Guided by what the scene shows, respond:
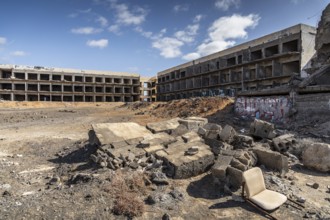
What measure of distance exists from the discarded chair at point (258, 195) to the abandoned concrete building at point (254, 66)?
11.1 meters

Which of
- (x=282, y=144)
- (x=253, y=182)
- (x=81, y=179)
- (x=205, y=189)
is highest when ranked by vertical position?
(x=282, y=144)

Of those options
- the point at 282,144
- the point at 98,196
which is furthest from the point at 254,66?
the point at 98,196

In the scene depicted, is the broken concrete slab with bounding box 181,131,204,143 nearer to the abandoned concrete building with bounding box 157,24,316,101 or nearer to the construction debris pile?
the construction debris pile

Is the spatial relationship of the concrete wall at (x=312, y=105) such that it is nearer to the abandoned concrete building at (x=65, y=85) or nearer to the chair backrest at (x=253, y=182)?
the chair backrest at (x=253, y=182)

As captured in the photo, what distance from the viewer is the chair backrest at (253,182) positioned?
5.06m

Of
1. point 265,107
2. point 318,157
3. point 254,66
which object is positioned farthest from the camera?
point 254,66

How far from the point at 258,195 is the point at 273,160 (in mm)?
2282

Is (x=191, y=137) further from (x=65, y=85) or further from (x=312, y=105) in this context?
(x=65, y=85)

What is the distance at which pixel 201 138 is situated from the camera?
28.2ft

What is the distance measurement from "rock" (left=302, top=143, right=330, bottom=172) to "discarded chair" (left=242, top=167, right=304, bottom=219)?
3176 mm

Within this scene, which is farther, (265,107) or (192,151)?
(265,107)

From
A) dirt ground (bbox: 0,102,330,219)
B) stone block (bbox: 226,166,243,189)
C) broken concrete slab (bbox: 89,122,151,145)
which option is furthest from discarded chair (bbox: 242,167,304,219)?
broken concrete slab (bbox: 89,122,151,145)

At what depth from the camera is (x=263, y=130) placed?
1005 cm

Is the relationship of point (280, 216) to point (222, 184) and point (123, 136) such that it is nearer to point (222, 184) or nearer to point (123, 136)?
point (222, 184)
